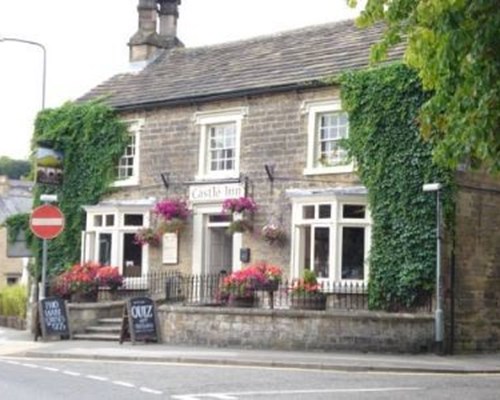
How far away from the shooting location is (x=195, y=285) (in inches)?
1067

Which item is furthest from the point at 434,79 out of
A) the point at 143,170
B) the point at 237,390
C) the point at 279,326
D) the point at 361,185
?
the point at 143,170

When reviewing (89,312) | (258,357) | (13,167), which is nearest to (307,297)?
(258,357)

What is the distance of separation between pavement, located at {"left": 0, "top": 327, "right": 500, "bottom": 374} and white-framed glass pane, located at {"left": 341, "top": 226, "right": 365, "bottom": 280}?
3734 millimetres

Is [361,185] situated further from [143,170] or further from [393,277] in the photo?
[143,170]

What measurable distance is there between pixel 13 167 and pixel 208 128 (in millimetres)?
106185

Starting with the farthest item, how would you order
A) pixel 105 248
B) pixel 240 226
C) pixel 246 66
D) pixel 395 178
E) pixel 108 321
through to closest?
pixel 105 248
pixel 246 66
pixel 240 226
pixel 108 321
pixel 395 178

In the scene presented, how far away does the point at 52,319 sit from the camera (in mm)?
24156

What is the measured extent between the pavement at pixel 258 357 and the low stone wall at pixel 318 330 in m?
0.38

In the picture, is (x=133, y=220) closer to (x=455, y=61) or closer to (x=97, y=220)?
(x=97, y=220)

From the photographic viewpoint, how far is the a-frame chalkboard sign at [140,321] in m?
22.7

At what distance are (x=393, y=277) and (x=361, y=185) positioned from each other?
8.37ft

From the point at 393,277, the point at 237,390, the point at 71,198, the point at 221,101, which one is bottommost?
the point at 237,390

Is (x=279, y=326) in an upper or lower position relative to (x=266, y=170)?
lower

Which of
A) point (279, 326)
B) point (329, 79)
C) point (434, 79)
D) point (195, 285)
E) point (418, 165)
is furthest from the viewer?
point (195, 285)
